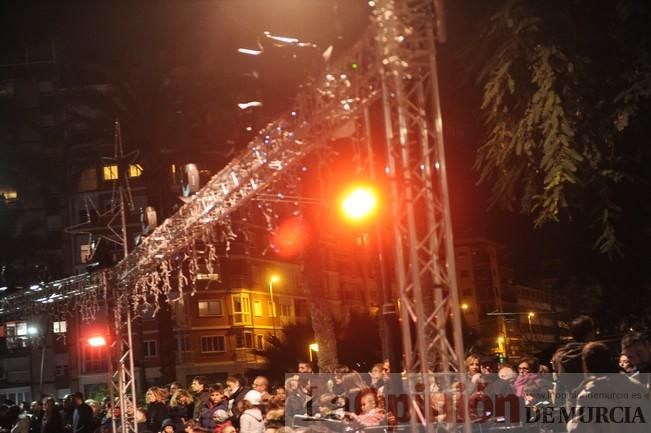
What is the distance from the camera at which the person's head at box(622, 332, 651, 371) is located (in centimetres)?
657

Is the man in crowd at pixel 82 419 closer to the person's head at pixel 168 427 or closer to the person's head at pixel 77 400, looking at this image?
the person's head at pixel 77 400

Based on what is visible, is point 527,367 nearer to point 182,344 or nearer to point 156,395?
point 156,395

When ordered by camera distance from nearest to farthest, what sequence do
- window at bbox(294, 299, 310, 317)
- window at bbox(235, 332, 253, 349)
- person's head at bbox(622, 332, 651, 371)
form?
person's head at bbox(622, 332, 651, 371)
window at bbox(235, 332, 253, 349)
window at bbox(294, 299, 310, 317)

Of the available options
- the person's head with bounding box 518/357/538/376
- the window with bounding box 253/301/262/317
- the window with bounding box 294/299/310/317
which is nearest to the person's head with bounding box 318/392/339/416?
the person's head with bounding box 518/357/538/376

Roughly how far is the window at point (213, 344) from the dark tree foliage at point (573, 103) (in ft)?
157

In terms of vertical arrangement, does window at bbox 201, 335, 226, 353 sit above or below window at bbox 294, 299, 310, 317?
below

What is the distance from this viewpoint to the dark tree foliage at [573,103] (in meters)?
10.4

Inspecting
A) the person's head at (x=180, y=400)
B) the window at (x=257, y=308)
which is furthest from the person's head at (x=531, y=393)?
the window at (x=257, y=308)

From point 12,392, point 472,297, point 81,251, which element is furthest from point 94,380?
point 472,297

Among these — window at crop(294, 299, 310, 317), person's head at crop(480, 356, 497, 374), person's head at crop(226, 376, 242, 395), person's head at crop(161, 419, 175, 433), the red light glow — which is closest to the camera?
person's head at crop(480, 356, 497, 374)

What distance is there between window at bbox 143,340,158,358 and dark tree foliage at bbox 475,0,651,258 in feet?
157

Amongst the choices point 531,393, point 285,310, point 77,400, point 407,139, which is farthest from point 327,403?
point 285,310

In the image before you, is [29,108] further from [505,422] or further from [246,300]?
[505,422]

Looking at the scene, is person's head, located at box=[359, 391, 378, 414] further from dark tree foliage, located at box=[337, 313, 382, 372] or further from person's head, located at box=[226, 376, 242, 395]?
dark tree foliage, located at box=[337, 313, 382, 372]
